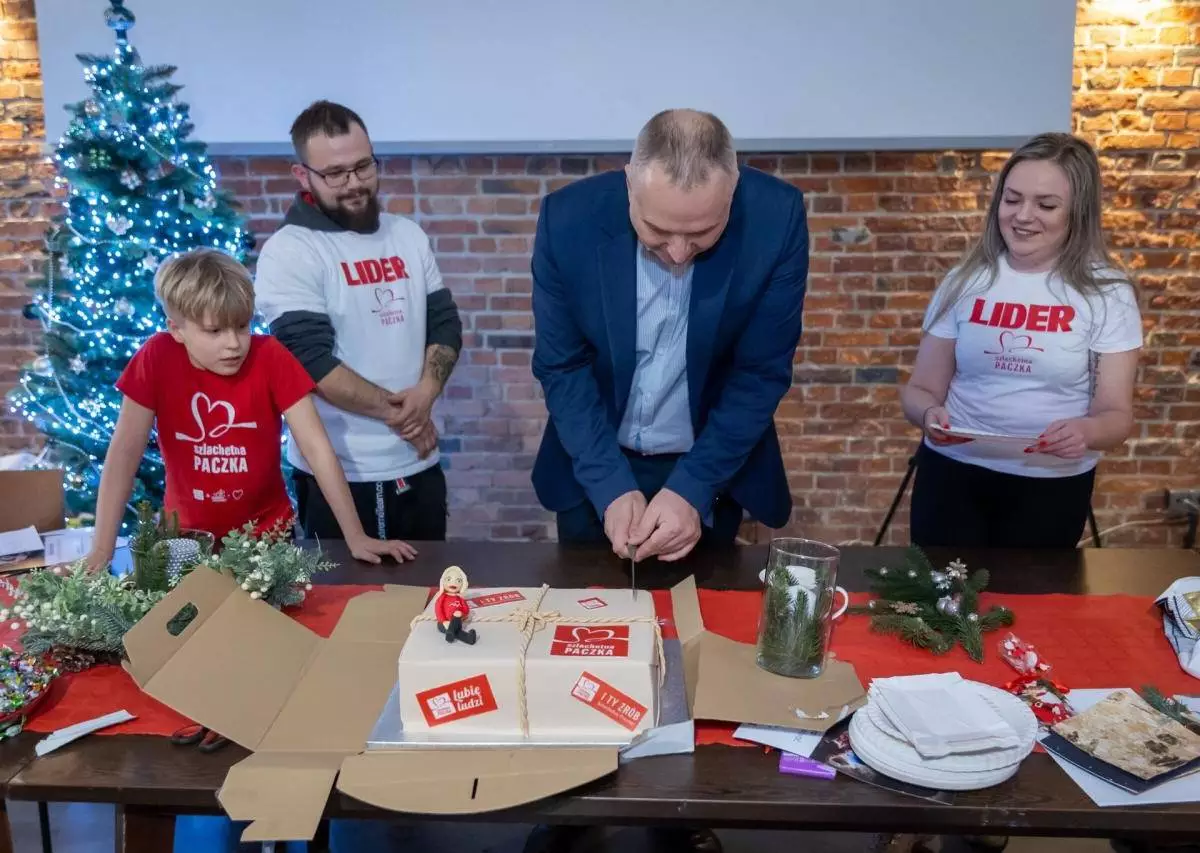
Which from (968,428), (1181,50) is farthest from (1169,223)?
(968,428)

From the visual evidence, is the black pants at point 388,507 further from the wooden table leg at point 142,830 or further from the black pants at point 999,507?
the black pants at point 999,507

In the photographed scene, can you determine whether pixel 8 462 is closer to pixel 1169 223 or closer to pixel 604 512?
pixel 604 512

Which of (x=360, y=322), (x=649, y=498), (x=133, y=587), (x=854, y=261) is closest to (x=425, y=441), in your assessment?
(x=360, y=322)

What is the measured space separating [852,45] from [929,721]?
9.06 ft

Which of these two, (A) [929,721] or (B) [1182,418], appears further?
(B) [1182,418]

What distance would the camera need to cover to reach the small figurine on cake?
1.19 metres

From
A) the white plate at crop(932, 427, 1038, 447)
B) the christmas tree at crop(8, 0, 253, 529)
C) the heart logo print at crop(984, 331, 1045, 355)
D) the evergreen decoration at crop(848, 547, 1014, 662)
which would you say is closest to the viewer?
the evergreen decoration at crop(848, 547, 1014, 662)

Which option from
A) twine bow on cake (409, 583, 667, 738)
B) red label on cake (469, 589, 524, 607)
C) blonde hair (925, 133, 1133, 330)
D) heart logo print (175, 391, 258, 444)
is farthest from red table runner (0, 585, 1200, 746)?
blonde hair (925, 133, 1133, 330)

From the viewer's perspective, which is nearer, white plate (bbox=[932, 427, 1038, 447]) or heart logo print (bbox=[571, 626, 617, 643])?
heart logo print (bbox=[571, 626, 617, 643])

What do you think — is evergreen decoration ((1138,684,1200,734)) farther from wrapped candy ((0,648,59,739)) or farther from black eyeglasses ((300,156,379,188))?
black eyeglasses ((300,156,379,188))

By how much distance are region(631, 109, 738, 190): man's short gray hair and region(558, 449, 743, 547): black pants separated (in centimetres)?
70

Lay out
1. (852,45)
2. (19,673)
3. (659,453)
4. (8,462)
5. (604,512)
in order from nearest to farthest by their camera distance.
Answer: (19,673)
(604,512)
(659,453)
(8,462)
(852,45)

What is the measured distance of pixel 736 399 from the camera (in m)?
1.86

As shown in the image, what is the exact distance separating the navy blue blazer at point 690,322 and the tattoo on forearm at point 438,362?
0.60 m
